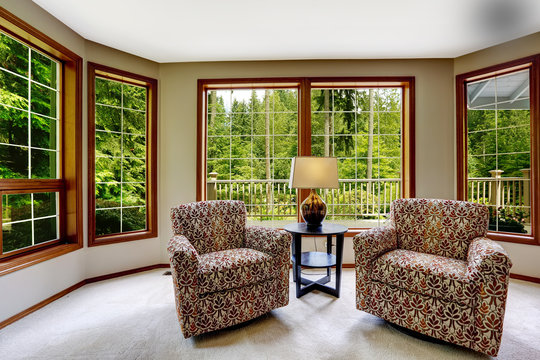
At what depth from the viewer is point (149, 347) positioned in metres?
1.68

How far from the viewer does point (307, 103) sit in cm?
321

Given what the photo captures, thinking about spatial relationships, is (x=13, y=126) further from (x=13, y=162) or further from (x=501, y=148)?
(x=501, y=148)

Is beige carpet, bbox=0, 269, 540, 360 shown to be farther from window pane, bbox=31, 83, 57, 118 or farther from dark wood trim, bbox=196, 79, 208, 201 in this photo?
window pane, bbox=31, 83, 57, 118

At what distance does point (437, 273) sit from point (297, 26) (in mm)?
2283

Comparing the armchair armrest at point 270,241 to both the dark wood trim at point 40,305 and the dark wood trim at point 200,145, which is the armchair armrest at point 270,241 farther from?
the dark wood trim at point 40,305

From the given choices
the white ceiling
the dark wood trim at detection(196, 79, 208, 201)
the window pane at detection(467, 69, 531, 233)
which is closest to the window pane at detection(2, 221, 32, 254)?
the dark wood trim at detection(196, 79, 208, 201)

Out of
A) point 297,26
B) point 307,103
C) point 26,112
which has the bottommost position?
point 26,112

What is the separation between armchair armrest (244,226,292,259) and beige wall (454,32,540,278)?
2524 millimetres

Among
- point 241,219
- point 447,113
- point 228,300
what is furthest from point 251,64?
point 228,300

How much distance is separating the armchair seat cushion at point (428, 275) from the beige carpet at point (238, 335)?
360 millimetres

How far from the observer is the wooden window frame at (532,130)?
2.71 meters

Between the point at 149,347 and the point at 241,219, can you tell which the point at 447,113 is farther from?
the point at 149,347

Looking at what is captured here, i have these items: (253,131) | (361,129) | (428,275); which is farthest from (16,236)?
(361,129)

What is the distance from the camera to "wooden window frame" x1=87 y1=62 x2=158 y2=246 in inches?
108
